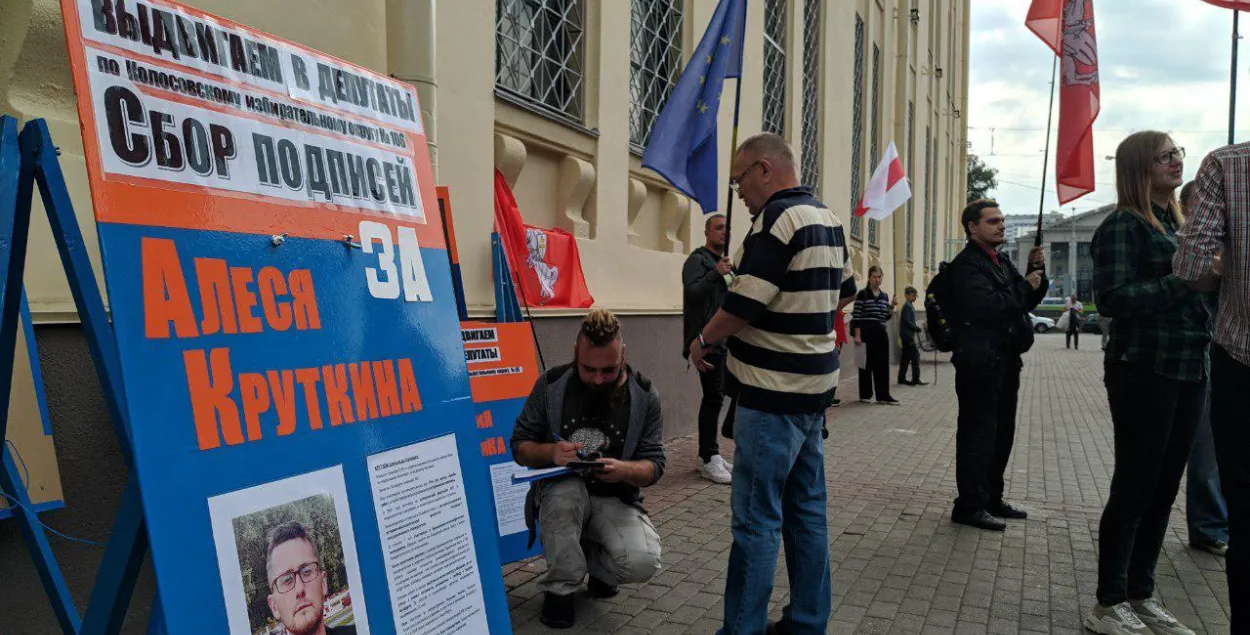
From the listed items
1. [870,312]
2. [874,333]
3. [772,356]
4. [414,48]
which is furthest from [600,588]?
[870,312]

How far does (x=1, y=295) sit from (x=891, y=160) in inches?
442

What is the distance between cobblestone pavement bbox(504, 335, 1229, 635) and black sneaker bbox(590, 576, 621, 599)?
40mm

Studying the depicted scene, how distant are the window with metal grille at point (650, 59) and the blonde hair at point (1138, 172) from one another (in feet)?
15.9

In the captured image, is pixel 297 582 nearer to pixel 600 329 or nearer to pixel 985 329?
pixel 600 329

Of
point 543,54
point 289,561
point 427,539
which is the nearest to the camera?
point 289,561

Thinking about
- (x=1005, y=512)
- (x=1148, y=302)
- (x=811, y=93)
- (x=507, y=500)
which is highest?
(x=811, y=93)

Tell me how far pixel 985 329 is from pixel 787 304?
247 centimetres

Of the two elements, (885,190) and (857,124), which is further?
(857,124)

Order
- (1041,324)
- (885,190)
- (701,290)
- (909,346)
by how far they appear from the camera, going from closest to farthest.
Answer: (701,290) → (885,190) → (909,346) → (1041,324)

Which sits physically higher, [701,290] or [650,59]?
[650,59]

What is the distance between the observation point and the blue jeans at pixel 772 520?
10.2 feet

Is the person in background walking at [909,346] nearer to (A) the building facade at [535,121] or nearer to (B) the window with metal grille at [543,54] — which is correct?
(A) the building facade at [535,121]

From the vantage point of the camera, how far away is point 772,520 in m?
3.13

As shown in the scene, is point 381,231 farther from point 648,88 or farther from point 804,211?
point 648,88
